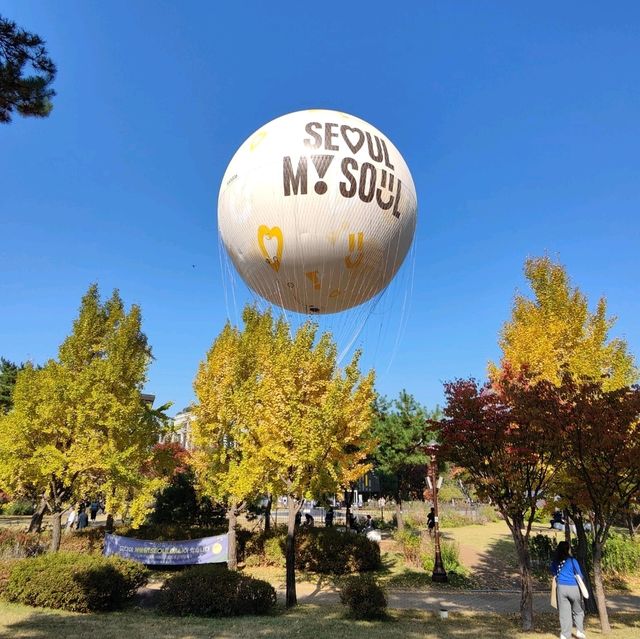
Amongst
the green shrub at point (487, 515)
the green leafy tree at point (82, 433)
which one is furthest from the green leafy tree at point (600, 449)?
the green shrub at point (487, 515)

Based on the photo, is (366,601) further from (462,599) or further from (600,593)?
(462,599)

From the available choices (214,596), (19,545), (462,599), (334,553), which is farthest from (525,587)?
(19,545)

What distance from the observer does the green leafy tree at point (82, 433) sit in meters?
14.4

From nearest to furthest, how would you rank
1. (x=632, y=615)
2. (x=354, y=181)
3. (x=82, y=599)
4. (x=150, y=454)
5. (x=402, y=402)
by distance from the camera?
1. (x=82, y=599)
2. (x=632, y=615)
3. (x=354, y=181)
4. (x=150, y=454)
5. (x=402, y=402)

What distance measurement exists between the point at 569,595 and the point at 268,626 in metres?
5.36

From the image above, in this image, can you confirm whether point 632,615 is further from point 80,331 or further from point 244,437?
point 80,331

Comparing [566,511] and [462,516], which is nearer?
[566,511]

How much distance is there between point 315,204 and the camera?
12438 millimetres

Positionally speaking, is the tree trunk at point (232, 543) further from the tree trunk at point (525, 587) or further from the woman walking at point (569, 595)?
the woman walking at point (569, 595)

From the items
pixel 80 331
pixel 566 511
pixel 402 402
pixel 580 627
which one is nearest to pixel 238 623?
pixel 580 627

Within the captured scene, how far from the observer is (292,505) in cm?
1213

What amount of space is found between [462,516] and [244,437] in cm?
2724

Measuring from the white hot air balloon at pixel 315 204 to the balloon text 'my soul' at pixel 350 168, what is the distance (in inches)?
1.0

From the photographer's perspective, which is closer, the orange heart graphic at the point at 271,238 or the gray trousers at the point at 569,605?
the gray trousers at the point at 569,605
